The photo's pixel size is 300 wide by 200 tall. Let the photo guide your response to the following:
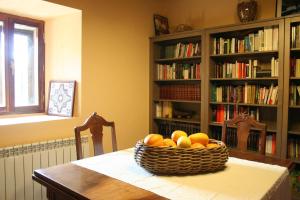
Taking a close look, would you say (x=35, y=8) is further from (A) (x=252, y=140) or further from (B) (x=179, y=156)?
(A) (x=252, y=140)

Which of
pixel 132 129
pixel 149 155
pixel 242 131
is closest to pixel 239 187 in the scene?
pixel 149 155

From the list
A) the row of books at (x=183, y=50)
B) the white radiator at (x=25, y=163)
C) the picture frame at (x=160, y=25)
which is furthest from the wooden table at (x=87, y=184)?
the picture frame at (x=160, y=25)

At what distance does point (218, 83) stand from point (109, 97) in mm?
1285

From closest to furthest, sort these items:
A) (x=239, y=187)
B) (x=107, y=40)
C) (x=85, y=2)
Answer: (x=239, y=187), (x=85, y=2), (x=107, y=40)

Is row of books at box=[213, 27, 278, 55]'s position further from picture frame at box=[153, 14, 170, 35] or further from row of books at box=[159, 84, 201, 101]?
picture frame at box=[153, 14, 170, 35]

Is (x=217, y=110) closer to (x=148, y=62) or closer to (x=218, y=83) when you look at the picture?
(x=218, y=83)

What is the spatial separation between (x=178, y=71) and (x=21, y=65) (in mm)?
1810

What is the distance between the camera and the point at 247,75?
2.80 meters

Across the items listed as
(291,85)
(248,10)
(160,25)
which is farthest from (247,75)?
(160,25)

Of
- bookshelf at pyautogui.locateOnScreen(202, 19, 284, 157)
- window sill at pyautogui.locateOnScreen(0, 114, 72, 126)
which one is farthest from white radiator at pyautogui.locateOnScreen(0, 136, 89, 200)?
bookshelf at pyautogui.locateOnScreen(202, 19, 284, 157)

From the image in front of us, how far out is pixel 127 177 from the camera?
1363 millimetres

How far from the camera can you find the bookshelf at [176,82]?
317 cm

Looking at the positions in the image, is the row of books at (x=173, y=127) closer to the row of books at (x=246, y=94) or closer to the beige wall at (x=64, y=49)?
the row of books at (x=246, y=94)

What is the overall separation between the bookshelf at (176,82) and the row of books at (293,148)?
0.93m
